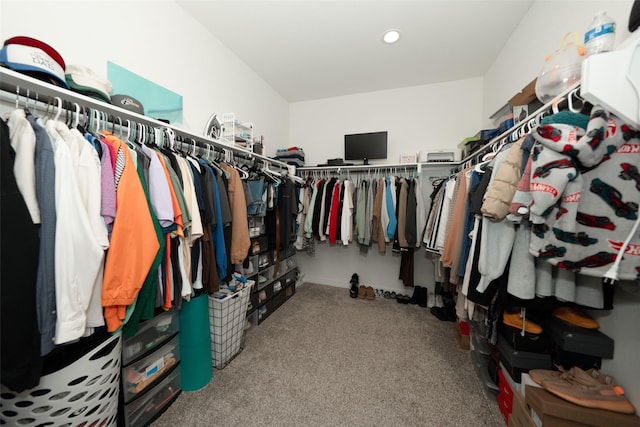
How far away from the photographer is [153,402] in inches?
50.5

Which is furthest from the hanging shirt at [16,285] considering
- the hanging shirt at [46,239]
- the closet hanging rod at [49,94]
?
the closet hanging rod at [49,94]

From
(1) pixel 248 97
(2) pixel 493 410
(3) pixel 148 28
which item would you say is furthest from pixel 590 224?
(1) pixel 248 97

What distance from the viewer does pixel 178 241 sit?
1.20 meters

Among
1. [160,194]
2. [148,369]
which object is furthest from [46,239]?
[148,369]

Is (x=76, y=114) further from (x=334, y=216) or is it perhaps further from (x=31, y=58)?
(x=334, y=216)

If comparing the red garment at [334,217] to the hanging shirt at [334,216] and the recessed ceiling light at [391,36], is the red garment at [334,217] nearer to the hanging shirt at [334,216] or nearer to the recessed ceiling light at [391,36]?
the hanging shirt at [334,216]

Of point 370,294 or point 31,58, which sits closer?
point 31,58

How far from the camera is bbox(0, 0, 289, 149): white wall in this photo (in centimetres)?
114

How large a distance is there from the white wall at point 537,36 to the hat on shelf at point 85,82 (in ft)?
8.20

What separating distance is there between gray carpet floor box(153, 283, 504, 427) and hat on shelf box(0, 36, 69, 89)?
1818 millimetres

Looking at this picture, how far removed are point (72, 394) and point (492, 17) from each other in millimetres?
3498

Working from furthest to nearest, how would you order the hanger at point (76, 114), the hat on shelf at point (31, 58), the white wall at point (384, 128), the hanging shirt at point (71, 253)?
the white wall at point (384, 128) → the hanger at point (76, 114) → the hat on shelf at point (31, 58) → the hanging shirt at point (71, 253)

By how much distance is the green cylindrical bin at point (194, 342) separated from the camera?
1.43 m

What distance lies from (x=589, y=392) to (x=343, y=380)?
1257mm
